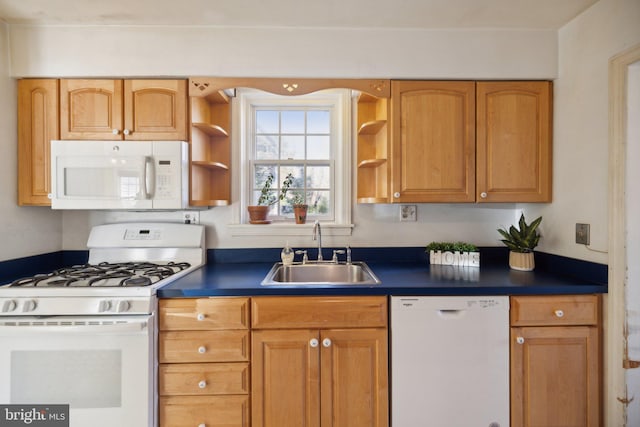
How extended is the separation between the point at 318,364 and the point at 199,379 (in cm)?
60

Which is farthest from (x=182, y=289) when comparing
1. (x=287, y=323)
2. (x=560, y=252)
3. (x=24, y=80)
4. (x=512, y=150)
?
(x=560, y=252)

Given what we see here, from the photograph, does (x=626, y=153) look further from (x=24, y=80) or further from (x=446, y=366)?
(x=24, y=80)

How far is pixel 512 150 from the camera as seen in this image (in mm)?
1988

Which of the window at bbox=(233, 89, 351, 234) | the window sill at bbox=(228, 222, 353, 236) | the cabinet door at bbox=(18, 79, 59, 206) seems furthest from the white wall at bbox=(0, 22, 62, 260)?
the window at bbox=(233, 89, 351, 234)

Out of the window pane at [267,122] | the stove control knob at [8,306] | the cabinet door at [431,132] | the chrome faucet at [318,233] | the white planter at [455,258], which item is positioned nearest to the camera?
the stove control knob at [8,306]

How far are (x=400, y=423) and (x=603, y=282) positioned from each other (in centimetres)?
126

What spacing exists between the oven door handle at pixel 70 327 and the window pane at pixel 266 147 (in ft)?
4.65

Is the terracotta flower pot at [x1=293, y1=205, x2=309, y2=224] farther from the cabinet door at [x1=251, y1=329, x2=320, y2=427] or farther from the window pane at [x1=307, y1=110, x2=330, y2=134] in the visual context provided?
the cabinet door at [x1=251, y1=329, x2=320, y2=427]

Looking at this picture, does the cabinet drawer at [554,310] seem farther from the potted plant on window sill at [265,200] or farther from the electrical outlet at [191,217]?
the electrical outlet at [191,217]

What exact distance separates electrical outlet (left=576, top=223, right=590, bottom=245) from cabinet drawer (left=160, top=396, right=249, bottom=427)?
2.02 m

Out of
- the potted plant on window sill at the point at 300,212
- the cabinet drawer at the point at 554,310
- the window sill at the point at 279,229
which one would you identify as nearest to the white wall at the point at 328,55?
the cabinet drawer at the point at 554,310

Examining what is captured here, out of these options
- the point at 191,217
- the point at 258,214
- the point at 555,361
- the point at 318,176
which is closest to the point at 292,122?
the point at 318,176

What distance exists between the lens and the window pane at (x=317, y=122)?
8.17 ft

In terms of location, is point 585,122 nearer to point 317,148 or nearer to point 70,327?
point 317,148
